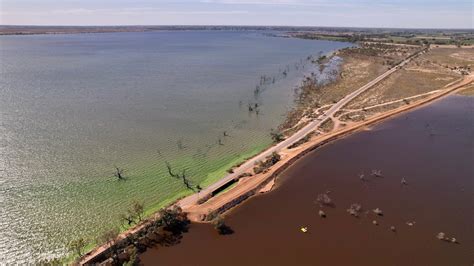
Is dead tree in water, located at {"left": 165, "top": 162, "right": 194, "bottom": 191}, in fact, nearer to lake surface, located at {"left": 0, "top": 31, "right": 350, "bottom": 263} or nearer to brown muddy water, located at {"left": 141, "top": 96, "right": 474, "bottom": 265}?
lake surface, located at {"left": 0, "top": 31, "right": 350, "bottom": 263}

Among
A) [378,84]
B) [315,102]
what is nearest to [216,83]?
[315,102]

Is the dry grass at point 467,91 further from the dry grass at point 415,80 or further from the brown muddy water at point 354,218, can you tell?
the brown muddy water at point 354,218

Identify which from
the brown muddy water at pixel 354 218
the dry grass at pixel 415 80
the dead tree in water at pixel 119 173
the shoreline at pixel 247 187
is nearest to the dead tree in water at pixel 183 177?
the shoreline at pixel 247 187

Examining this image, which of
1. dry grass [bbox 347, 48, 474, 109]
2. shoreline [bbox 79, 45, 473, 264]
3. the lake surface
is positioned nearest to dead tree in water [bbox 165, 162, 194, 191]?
the lake surface

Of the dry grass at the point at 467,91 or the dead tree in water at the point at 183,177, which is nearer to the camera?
the dead tree in water at the point at 183,177

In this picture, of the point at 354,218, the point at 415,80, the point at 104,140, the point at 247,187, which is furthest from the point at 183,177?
the point at 415,80

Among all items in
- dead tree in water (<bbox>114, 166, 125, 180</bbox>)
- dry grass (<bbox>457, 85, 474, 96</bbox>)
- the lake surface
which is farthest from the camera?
dry grass (<bbox>457, 85, 474, 96</bbox>)
